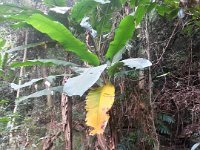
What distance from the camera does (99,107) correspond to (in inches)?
89.4

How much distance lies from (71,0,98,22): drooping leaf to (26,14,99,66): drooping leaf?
25.0 inches

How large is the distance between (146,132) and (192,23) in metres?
1.52

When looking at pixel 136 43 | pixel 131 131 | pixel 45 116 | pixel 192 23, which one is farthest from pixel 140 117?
A: pixel 45 116

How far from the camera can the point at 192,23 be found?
3682 mm

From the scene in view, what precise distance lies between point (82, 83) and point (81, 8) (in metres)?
1.22

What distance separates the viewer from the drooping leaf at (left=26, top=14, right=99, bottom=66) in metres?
2.42

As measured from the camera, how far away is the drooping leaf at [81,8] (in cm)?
300

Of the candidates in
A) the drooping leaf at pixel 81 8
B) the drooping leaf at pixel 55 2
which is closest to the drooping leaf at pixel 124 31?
the drooping leaf at pixel 81 8

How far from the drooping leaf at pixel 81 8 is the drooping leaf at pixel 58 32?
635 millimetres

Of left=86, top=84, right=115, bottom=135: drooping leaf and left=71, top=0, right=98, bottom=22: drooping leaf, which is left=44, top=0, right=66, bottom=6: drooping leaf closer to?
left=71, top=0, right=98, bottom=22: drooping leaf

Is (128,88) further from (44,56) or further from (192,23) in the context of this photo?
(44,56)

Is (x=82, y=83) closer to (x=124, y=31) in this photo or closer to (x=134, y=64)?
(x=134, y=64)

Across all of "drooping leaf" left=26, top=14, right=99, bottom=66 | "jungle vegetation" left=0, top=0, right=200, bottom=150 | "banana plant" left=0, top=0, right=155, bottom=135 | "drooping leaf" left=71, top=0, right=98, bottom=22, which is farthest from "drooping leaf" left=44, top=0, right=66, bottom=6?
"drooping leaf" left=26, top=14, right=99, bottom=66

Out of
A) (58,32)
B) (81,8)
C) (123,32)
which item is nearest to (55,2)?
(81,8)
